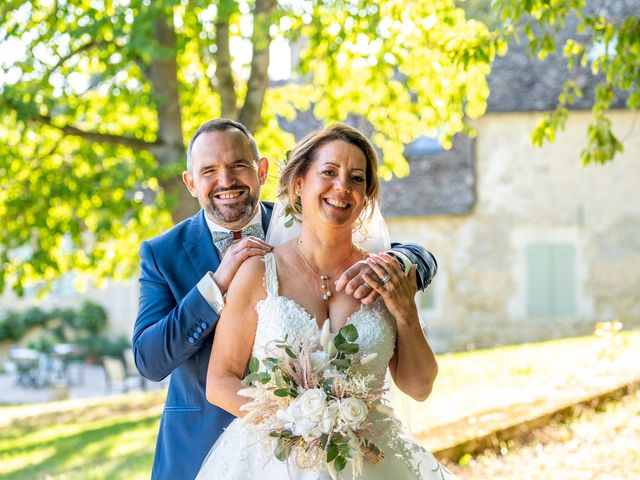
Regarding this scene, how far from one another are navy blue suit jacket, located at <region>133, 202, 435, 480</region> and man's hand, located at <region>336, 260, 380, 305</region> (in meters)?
0.33

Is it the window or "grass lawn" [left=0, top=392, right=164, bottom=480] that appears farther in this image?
the window

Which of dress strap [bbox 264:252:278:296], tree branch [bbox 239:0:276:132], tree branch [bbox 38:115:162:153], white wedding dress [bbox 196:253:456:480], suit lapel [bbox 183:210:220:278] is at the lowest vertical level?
white wedding dress [bbox 196:253:456:480]

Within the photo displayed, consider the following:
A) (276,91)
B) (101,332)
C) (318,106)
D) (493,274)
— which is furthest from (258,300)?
(101,332)

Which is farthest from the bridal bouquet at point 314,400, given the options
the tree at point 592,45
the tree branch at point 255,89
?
the tree branch at point 255,89

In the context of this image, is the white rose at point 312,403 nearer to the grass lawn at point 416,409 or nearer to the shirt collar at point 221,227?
the shirt collar at point 221,227

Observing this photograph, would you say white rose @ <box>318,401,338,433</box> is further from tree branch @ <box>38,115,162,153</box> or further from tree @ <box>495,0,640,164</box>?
tree branch @ <box>38,115,162,153</box>

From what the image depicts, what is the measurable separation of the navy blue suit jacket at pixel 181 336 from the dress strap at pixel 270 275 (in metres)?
0.22

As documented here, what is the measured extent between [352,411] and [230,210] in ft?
3.58

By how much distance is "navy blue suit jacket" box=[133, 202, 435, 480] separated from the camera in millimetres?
3277

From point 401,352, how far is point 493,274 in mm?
18870

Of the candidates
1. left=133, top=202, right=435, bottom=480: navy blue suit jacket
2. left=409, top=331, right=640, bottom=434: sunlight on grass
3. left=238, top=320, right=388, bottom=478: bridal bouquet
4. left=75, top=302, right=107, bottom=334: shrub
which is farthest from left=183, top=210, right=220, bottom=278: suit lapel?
left=75, top=302, right=107, bottom=334: shrub

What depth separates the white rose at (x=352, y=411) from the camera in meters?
2.90

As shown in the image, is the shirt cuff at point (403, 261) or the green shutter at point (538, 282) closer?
the shirt cuff at point (403, 261)

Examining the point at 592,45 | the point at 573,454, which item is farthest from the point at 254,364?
the point at 573,454
